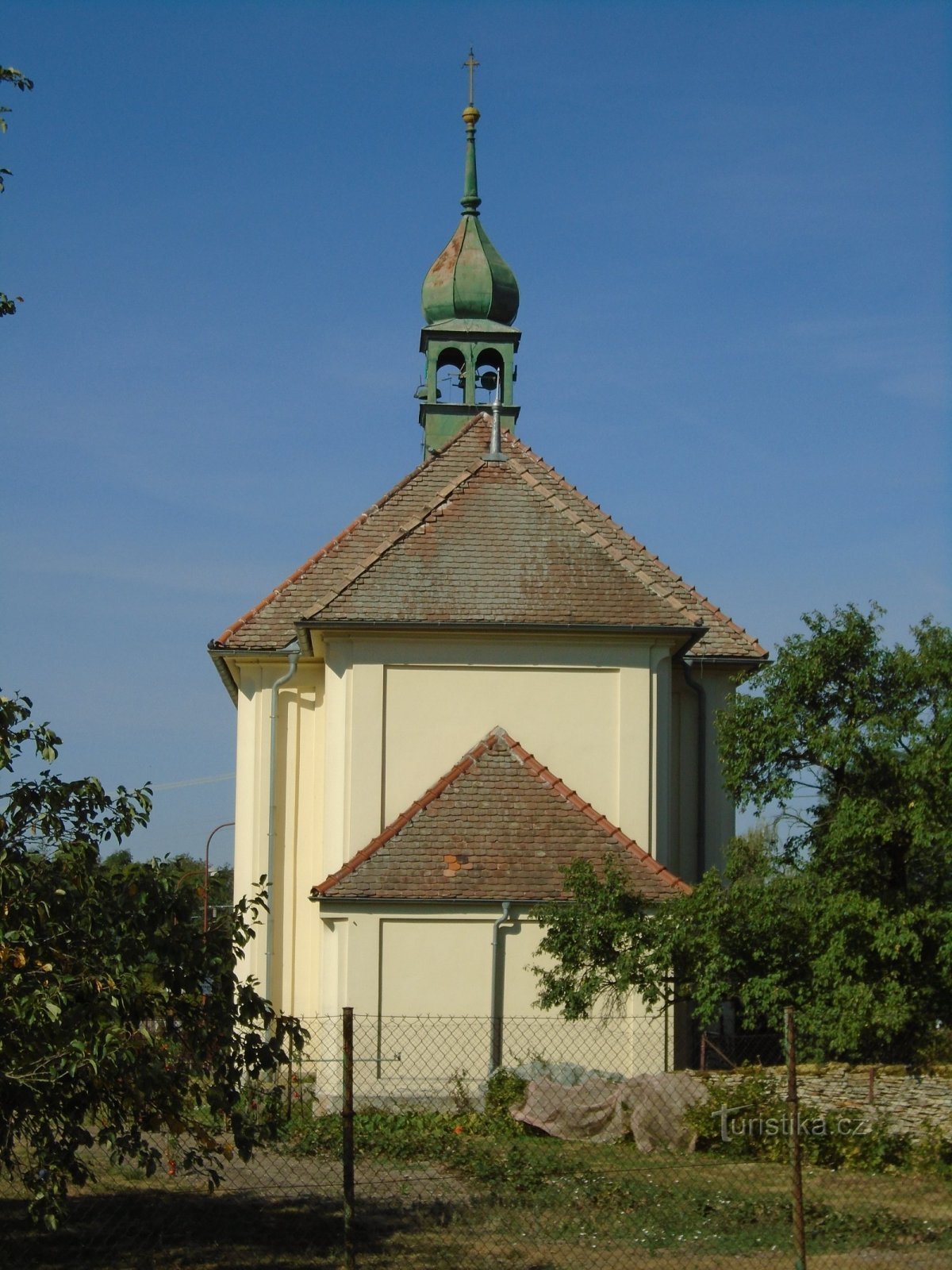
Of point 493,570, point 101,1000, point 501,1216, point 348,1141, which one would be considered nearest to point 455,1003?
point 493,570

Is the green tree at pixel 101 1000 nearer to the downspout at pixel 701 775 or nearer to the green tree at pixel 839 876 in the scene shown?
the green tree at pixel 839 876

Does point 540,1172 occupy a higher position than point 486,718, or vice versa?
point 486,718

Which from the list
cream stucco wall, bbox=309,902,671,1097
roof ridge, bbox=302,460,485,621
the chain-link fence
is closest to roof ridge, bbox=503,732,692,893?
A: cream stucco wall, bbox=309,902,671,1097

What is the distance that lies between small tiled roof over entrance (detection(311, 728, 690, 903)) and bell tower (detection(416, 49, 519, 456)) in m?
9.85

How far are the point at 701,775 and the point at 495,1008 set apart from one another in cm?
623

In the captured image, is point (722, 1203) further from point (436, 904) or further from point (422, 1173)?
point (436, 904)

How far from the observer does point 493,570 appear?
20844 millimetres

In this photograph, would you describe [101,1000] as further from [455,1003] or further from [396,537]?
[396,537]

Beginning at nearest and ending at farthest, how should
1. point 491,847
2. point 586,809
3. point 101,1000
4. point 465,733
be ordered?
point 101,1000 < point 491,847 < point 586,809 < point 465,733

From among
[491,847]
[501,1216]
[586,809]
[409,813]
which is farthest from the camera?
[586,809]

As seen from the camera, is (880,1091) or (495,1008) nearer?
(880,1091)

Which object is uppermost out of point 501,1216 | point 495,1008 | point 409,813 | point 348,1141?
point 409,813

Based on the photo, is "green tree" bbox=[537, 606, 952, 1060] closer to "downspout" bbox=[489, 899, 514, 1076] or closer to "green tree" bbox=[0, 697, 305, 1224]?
"downspout" bbox=[489, 899, 514, 1076]

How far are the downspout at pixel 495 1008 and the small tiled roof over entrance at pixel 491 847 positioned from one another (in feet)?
0.95
